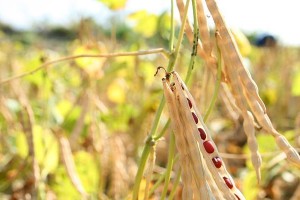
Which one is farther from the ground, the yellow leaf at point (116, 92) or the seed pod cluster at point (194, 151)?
the seed pod cluster at point (194, 151)

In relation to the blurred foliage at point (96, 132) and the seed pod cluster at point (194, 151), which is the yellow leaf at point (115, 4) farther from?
the seed pod cluster at point (194, 151)

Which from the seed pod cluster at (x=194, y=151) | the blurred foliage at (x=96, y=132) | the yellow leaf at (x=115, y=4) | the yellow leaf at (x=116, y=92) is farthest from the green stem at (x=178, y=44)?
the yellow leaf at (x=116, y=92)

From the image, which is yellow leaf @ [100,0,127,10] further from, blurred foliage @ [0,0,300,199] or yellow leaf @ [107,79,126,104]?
yellow leaf @ [107,79,126,104]

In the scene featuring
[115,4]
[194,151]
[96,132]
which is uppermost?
[115,4]

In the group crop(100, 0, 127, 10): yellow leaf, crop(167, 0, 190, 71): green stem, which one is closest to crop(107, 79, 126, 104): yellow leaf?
crop(100, 0, 127, 10): yellow leaf

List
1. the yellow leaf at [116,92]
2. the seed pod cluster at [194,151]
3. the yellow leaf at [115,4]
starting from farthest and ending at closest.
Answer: the yellow leaf at [116,92] < the yellow leaf at [115,4] < the seed pod cluster at [194,151]

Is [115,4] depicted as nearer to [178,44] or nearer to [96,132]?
[96,132]

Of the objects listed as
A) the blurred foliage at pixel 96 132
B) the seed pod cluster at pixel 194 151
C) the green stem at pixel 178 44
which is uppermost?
the green stem at pixel 178 44

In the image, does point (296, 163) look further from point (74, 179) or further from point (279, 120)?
point (279, 120)

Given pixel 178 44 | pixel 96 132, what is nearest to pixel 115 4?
pixel 96 132

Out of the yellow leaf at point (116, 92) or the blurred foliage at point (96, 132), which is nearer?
the blurred foliage at point (96, 132)

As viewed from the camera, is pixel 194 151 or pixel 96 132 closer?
pixel 194 151

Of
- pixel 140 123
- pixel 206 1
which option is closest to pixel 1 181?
pixel 140 123
